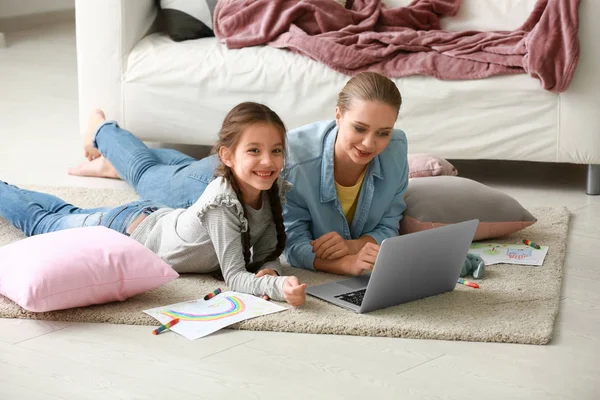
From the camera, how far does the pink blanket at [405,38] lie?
9.38 ft

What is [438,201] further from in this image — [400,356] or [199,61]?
[199,61]

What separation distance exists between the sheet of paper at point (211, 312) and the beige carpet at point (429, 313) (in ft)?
0.09

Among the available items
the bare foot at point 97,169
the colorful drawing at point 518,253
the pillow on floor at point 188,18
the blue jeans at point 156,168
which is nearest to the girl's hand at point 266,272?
the blue jeans at point 156,168

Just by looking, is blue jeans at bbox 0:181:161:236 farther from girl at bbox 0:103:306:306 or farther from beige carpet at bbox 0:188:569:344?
beige carpet at bbox 0:188:569:344

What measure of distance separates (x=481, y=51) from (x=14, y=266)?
1638mm

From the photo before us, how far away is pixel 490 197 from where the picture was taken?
249 cm

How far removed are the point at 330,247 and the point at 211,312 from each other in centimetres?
39

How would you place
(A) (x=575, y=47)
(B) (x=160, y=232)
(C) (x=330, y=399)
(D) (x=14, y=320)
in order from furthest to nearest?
(A) (x=575, y=47)
(B) (x=160, y=232)
(D) (x=14, y=320)
(C) (x=330, y=399)

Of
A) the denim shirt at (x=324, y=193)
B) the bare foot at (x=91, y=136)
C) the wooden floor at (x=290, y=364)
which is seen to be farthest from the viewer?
the bare foot at (x=91, y=136)

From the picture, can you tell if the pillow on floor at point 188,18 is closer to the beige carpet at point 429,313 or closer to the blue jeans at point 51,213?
the blue jeans at point 51,213

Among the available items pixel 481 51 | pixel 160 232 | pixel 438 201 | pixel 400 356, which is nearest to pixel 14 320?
pixel 160 232

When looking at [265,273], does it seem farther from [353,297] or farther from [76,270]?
[76,270]

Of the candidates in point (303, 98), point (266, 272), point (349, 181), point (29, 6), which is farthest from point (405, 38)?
point (29, 6)

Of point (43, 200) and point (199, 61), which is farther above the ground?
point (199, 61)
